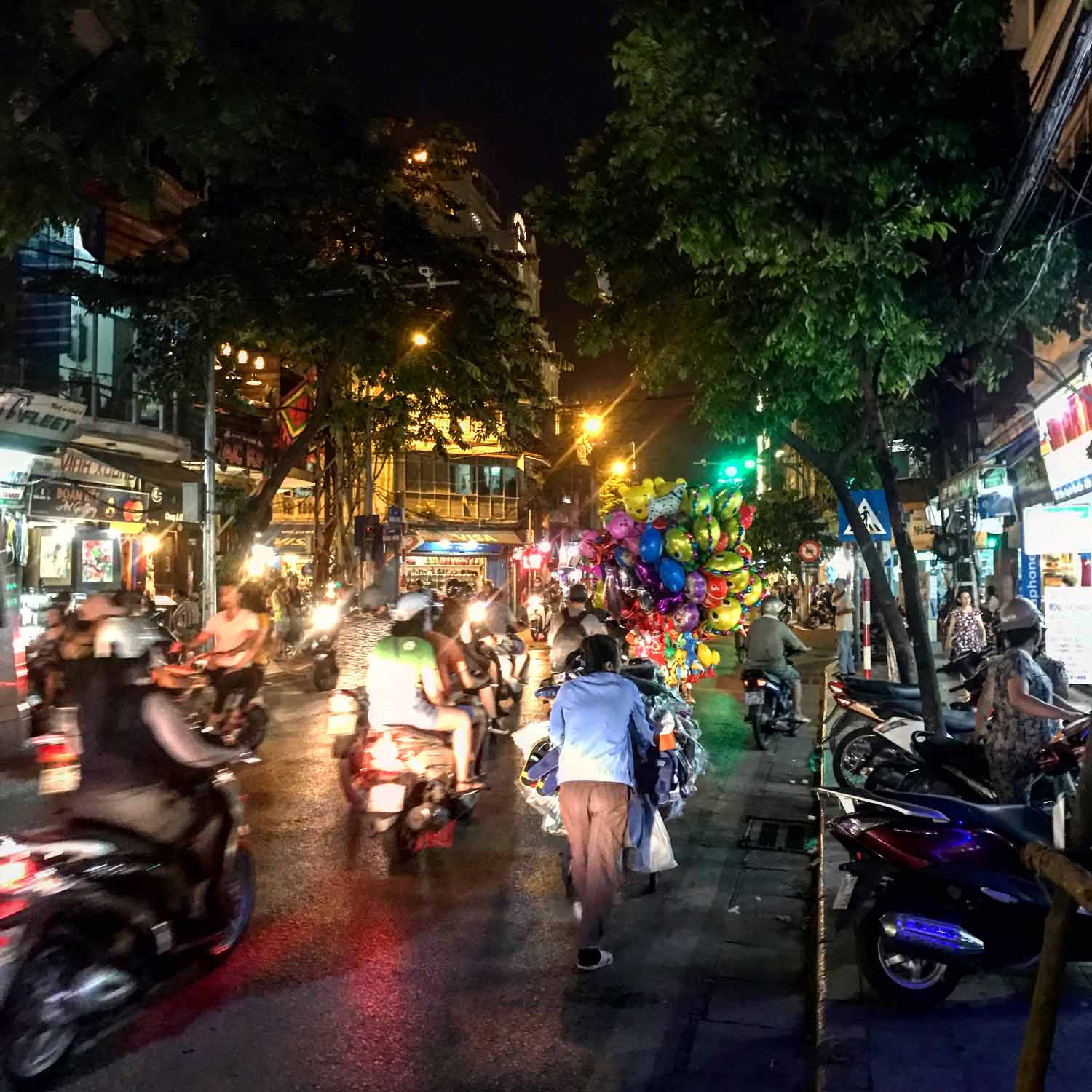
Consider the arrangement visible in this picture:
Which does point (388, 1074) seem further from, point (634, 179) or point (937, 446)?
point (937, 446)

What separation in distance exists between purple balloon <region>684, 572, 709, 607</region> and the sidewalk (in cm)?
627

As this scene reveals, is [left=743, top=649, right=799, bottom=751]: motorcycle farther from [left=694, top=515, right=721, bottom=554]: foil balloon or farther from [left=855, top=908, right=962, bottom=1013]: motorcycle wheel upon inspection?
[left=855, top=908, right=962, bottom=1013]: motorcycle wheel

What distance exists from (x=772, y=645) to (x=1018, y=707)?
676 cm

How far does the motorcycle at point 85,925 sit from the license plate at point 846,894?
327 cm

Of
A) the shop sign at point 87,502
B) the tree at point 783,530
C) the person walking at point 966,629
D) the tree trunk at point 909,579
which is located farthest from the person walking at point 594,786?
the tree at point 783,530

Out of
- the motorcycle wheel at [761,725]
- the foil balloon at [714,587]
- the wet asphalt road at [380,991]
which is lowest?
the wet asphalt road at [380,991]

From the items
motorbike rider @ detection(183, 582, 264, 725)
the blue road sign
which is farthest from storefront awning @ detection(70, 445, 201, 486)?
the blue road sign

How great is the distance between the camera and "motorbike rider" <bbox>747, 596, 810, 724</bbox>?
44.2 feet

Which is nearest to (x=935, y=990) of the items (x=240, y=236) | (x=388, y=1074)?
(x=388, y=1074)

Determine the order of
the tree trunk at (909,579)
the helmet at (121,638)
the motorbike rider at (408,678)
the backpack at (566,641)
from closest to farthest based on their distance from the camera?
the helmet at (121,638) < the motorbike rider at (408,678) < the tree trunk at (909,579) < the backpack at (566,641)

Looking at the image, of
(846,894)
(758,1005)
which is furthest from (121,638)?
(846,894)

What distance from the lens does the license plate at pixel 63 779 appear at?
5164 mm

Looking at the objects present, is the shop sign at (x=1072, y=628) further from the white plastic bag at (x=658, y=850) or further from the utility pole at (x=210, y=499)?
the utility pole at (x=210, y=499)

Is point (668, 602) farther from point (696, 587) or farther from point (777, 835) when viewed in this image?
point (777, 835)
